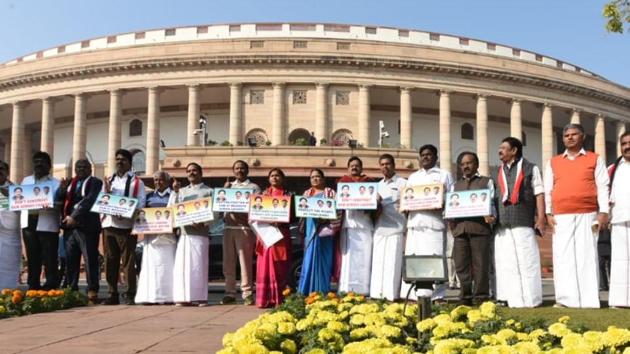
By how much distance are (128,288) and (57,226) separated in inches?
67.0

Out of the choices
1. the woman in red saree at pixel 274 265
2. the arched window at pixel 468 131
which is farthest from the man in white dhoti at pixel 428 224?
the arched window at pixel 468 131

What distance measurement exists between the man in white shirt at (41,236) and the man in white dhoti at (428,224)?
5.48m

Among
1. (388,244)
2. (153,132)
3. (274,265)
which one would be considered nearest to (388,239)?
(388,244)

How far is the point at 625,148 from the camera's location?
24.4ft

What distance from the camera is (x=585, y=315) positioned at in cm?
639

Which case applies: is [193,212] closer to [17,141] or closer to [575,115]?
[17,141]

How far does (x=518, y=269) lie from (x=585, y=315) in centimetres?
139

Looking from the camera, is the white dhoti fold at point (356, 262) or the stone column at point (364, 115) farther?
the stone column at point (364, 115)

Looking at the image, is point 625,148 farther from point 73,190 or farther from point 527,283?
point 73,190

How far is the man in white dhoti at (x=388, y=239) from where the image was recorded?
27.7 feet

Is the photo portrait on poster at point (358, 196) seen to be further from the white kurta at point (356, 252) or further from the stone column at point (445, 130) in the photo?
the stone column at point (445, 130)

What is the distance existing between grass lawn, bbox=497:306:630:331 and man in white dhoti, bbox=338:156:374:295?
232cm

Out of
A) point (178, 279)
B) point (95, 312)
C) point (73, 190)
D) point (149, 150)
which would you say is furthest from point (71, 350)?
point (149, 150)

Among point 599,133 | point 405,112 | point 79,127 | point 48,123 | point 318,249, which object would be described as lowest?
point 318,249
